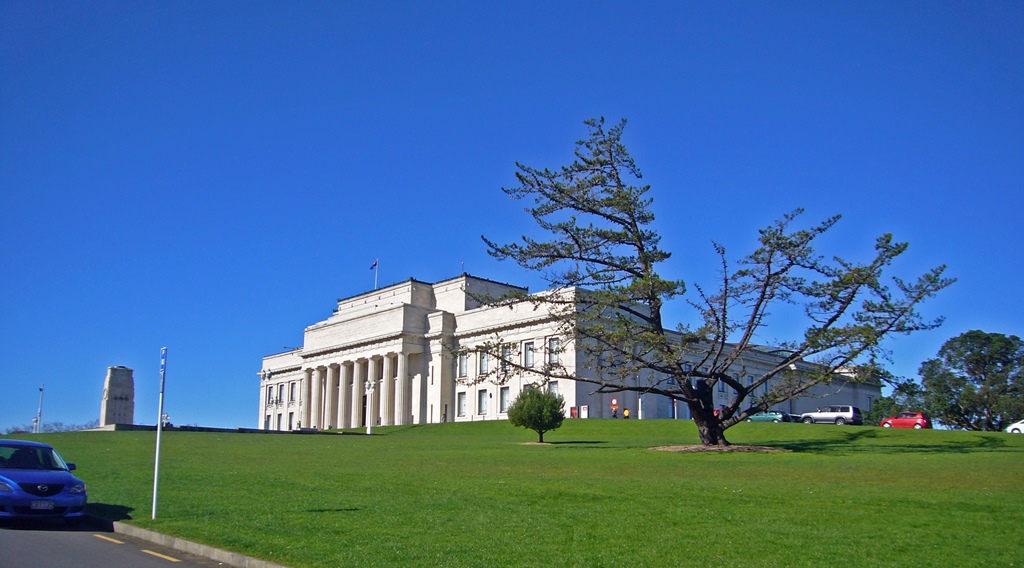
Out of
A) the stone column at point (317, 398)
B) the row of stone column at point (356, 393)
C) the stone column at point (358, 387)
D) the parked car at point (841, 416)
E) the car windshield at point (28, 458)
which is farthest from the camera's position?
the stone column at point (317, 398)

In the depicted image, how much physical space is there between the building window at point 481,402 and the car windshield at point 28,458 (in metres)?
60.9

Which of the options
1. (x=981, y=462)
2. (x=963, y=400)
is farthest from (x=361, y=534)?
(x=963, y=400)

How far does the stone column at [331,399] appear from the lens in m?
88.4

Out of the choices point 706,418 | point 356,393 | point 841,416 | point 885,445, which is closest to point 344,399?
point 356,393

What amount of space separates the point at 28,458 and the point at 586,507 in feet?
34.0

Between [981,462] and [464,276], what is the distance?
6089 cm

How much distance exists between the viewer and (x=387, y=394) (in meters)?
80.5

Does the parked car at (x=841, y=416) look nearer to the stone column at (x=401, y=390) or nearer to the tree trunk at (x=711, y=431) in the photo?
the tree trunk at (x=711, y=431)

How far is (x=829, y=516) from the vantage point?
13.2 meters

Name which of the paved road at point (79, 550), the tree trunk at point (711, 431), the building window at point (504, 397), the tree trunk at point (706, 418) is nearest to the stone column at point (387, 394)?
the building window at point (504, 397)

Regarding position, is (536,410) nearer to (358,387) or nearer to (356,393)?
(358,387)

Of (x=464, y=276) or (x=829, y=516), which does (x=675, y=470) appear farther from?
(x=464, y=276)

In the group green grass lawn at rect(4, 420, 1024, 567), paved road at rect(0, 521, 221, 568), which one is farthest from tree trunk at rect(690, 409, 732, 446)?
paved road at rect(0, 521, 221, 568)

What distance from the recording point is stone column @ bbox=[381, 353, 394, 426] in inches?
3169
